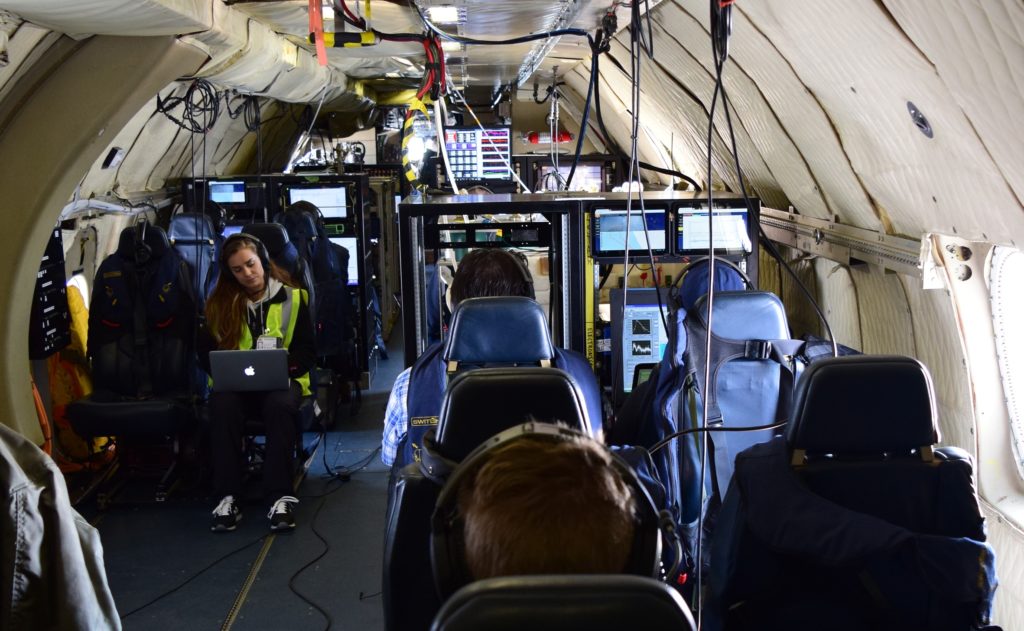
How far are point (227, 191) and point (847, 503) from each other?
20.8 ft

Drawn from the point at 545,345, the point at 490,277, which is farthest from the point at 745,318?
the point at 490,277

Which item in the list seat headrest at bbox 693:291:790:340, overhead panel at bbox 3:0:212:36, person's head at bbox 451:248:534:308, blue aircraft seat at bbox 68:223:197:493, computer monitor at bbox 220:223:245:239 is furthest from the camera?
computer monitor at bbox 220:223:245:239

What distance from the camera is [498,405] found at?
7.64 ft

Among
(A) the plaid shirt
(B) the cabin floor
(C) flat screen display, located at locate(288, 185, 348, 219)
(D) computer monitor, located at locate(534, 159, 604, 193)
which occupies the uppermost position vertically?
(D) computer monitor, located at locate(534, 159, 604, 193)

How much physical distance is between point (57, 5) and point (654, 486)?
108 inches

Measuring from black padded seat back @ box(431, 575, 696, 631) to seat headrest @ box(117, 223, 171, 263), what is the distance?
4969 mm

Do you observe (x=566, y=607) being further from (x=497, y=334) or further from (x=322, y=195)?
(x=322, y=195)

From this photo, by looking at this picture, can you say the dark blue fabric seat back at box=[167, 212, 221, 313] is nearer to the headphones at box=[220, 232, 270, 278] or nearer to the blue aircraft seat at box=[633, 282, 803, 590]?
the headphones at box=[220, 232, 270, 278]

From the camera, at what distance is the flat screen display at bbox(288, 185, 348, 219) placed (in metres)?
7.54

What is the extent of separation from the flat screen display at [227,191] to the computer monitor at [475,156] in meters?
1.75

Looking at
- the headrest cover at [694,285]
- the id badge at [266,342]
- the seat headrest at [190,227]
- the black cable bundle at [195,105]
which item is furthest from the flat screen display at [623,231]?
the seat headrest at [190,227]

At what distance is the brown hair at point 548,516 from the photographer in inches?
50.4

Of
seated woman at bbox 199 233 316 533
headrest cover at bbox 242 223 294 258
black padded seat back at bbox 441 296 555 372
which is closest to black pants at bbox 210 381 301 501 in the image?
seated woman at bbox 199 233 316 533

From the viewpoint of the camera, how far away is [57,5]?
3484 millimetres
